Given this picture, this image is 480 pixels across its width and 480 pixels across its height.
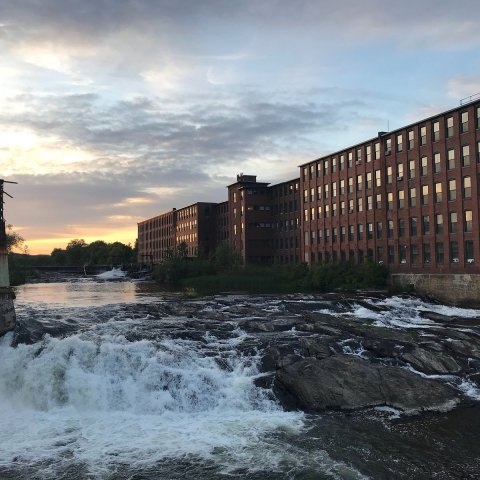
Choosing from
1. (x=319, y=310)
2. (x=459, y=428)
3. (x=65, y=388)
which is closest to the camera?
(x=459, y=428)

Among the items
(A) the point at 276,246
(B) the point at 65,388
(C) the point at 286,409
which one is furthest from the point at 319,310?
(A) the point at 276,246

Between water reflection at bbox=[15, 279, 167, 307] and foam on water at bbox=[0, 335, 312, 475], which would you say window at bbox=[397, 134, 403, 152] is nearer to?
water reflection at bbox=[15, 279, 167, 307]

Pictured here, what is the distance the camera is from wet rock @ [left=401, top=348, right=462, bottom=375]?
21531 mm

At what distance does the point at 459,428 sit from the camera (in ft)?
52.8

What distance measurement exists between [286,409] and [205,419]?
116 inches

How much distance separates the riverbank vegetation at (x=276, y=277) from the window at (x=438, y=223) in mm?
8884

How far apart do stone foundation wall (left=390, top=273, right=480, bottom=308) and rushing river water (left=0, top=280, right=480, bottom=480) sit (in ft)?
106

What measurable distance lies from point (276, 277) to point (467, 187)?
29.2m

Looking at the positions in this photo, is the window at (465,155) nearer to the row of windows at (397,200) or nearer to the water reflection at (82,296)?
the row of windows at (397,200)

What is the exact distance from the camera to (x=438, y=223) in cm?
5509

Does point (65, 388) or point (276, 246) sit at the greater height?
point (276, 246)

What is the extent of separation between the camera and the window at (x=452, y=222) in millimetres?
52812

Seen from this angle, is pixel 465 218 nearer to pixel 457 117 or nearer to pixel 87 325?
pixel 457 117

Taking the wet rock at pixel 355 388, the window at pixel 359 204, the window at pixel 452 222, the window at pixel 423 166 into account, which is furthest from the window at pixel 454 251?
the wet rock at pixel 355 388
